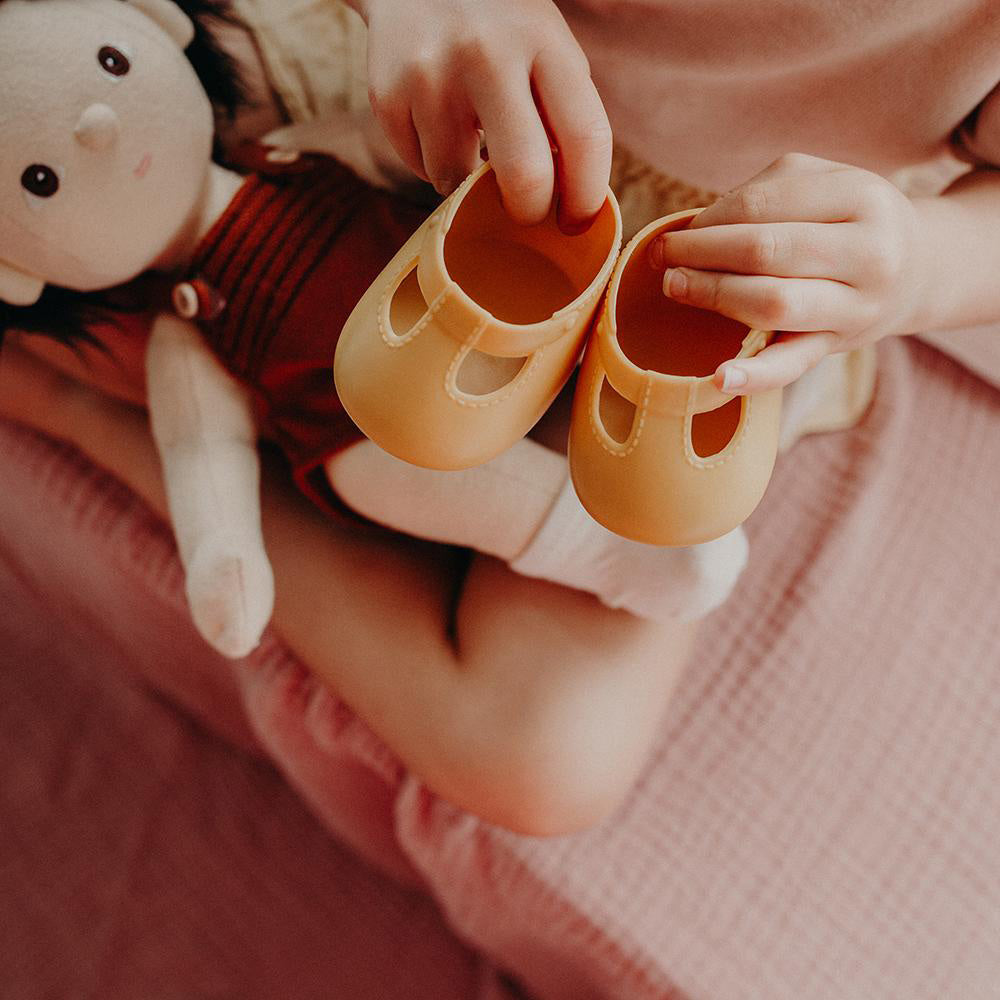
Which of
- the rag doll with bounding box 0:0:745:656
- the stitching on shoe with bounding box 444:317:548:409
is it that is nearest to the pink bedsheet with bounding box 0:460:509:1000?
the rag doll with bounding box 0:0:745:656

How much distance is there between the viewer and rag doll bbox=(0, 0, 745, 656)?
0.58m

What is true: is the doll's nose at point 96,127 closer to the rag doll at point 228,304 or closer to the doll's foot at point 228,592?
the rag doll at point 228,304

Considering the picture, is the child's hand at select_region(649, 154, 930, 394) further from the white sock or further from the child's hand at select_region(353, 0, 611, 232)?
the white sock

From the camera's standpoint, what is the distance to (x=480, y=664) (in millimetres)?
731

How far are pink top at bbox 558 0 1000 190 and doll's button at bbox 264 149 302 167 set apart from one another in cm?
22

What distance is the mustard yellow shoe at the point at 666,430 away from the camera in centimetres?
47

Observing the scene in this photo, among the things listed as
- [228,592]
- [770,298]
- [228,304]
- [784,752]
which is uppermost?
[770,298]

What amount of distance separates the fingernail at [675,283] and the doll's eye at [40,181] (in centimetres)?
37

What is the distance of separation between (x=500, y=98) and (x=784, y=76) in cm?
27

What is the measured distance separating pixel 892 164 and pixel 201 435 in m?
0.54

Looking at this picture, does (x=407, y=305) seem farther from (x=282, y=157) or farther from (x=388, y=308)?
(x=282, y=157)

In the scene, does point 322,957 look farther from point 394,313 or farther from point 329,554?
point 394,313

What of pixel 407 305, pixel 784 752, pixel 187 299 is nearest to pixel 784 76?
pixel 407 305

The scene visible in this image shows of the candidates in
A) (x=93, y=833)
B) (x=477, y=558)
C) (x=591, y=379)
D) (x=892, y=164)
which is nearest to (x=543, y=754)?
(x=477, y=558)
